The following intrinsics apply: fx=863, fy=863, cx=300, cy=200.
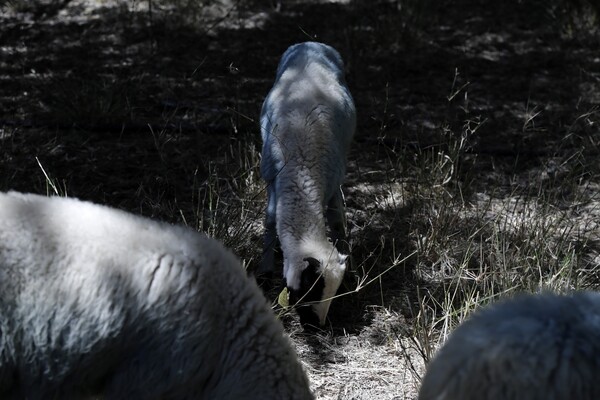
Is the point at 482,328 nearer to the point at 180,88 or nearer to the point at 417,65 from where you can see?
the point at 180,88

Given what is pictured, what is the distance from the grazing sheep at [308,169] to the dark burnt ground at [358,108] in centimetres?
26

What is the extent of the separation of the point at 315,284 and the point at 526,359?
6.59 ft

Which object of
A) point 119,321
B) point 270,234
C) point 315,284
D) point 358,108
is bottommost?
point 358,108

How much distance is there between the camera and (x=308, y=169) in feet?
16.5

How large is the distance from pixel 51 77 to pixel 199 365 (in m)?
5.44

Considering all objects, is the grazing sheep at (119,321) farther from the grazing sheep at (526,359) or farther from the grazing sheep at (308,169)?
the grazing sheep at (308,169)

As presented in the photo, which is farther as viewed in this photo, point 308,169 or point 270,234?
point 270,234

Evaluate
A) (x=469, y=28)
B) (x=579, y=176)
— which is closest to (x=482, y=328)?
(x=579, y=176)

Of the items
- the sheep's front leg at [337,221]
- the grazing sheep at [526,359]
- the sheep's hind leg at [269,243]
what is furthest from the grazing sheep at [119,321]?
the sheep's front leg at [337,221]

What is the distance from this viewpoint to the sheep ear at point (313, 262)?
448 centimetres

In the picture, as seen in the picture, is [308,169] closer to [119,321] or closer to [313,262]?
[313,262]

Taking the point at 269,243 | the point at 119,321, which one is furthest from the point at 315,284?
the point at 119,321

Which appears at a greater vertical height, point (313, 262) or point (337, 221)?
point (313, 262)

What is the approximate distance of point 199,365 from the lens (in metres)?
3.02
